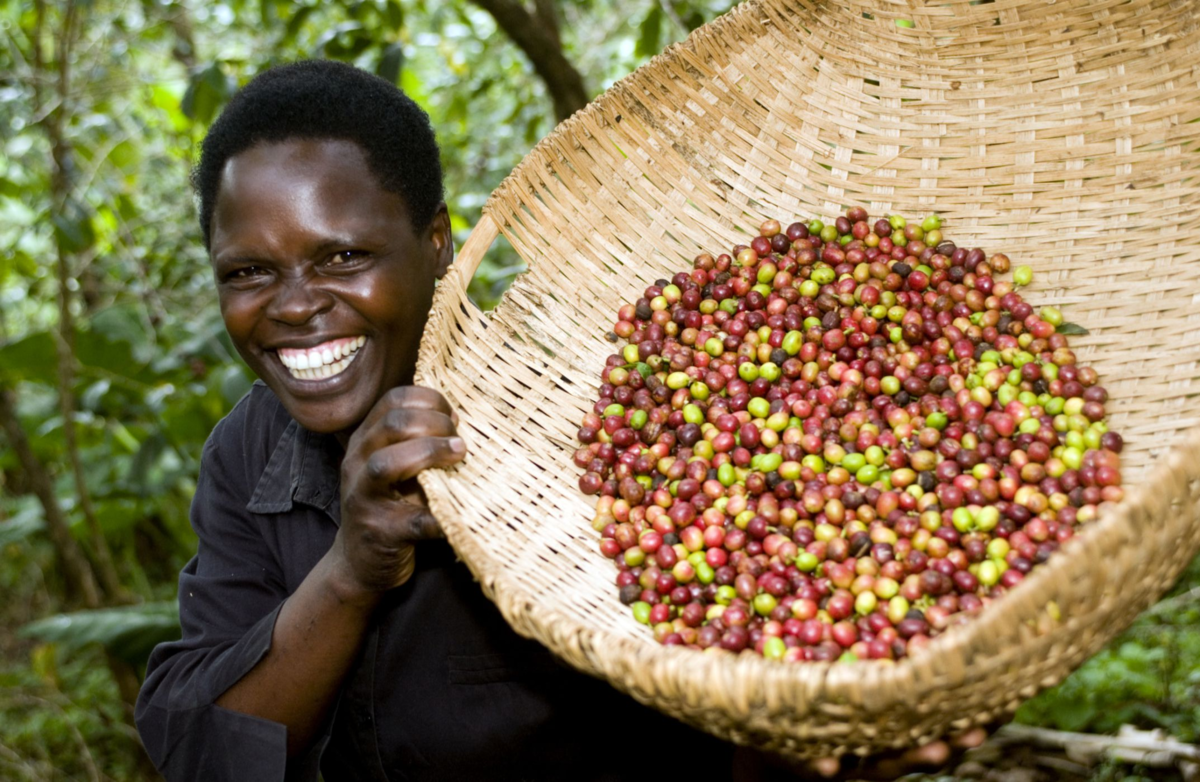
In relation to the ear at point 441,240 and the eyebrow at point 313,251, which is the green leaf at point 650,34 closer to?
the ear at point 441,240

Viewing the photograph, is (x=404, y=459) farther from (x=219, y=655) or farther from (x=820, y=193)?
(x=820, y=193)

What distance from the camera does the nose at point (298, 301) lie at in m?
1.66

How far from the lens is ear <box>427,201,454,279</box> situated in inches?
75.4

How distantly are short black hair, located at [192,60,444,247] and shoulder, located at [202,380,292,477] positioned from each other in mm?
395

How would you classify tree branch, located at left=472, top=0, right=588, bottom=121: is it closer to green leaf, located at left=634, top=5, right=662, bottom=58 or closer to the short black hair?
green leaf, located at left=634, top=5, right=662, bottom=58

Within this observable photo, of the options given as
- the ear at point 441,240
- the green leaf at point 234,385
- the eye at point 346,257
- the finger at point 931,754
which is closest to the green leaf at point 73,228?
the green leaf at point 234,385

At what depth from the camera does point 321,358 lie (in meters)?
1.72

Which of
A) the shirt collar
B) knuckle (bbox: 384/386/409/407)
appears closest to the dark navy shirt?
the shirt collar

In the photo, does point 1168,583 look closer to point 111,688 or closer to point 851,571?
point 851,571

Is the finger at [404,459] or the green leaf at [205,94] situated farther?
the green leaf at [205,94]

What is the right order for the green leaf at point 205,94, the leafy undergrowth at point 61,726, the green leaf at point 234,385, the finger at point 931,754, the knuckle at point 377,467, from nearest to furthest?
the finger at point 931,754 → the knuckle at point 377,467 → the green leaf at point 234,385 → the green leaf at point 205,94 → the leafy undergrowth at point 61,726

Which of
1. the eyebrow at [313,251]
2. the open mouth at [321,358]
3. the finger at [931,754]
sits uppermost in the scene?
Result: the eyebrow at [313,251]

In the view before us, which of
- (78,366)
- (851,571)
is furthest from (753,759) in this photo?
(78,366)

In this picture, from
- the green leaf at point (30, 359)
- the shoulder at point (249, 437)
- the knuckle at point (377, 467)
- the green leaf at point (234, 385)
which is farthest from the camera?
the green leaf at point (30, 359)
